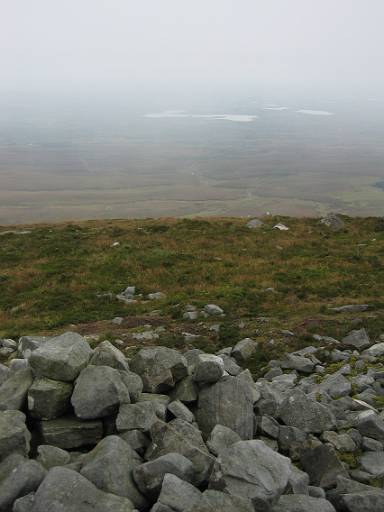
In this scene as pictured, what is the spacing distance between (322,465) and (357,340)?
9394 mm

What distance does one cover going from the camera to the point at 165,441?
8516mm

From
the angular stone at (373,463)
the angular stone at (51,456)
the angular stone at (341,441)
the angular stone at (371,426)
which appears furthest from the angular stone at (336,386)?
the angular stone at (51,456)

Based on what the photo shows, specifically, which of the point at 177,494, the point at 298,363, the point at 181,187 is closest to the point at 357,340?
the point at 298,363

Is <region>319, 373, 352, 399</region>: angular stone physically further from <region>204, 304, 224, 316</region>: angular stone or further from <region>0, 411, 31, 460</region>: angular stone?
<region>204, 304, 224, 316</region>: angular stone

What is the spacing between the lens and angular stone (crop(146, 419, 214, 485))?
320 inches

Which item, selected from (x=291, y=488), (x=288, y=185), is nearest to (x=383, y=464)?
(x=291, y=488)

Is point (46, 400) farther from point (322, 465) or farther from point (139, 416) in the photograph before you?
point (322, 465)

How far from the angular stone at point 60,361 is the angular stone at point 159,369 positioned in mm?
1202

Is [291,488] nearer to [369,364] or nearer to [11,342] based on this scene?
[369,364]

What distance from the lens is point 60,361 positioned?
381 inches

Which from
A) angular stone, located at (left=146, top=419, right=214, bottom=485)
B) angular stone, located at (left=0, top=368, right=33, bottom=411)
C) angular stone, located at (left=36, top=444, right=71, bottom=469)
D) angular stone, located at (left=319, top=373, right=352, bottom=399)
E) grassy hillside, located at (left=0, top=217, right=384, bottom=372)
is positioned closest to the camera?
angular stone, located at (left=146, top=419, right=214, bottom=485)

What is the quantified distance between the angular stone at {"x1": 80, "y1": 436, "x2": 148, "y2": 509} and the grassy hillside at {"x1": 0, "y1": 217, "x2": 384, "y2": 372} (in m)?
10.2

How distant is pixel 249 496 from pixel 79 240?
3032cm

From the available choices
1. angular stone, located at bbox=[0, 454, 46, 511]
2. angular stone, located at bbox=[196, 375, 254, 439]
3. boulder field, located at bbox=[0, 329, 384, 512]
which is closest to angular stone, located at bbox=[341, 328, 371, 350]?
boulder field, located at bbox=[0, 329, 384, 512]
